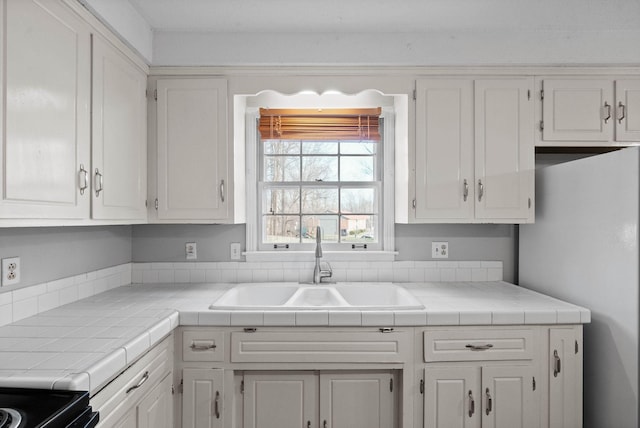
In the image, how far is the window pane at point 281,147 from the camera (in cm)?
273

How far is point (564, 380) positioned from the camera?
1907 millimetres

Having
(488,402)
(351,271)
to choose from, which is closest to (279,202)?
(351,271)

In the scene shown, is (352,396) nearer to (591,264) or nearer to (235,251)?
(235,251)

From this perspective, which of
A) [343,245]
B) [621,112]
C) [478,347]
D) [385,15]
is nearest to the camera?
[478,347]

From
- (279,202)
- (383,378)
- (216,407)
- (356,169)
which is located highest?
(356,169)

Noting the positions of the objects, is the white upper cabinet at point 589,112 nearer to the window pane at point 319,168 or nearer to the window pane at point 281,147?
the window pane at point 319,168

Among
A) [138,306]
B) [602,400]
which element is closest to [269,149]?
[138,306]

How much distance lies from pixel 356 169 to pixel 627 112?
60.5 inches

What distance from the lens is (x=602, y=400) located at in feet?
6.18

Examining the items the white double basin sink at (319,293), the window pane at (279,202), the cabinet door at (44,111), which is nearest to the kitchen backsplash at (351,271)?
the white double basin sink at (319,293)

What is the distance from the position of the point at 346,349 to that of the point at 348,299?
628 millimetres

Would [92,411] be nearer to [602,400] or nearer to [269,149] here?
[269,149]

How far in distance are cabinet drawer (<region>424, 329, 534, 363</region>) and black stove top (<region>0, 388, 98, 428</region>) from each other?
4.47ft

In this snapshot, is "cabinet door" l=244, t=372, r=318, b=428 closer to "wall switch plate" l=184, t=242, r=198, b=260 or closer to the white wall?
"wall switch plate" l=184, t=242, r=198, b=260
